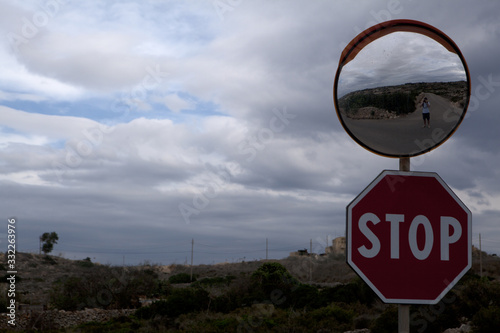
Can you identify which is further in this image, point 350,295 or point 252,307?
point 350,295

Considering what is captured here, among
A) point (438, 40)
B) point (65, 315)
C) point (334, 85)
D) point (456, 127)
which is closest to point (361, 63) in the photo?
point (334, 85)

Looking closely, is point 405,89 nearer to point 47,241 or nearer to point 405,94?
point 405,94

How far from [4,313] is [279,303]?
9.96 metres

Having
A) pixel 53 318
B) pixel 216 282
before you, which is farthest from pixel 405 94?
pixel 216 282

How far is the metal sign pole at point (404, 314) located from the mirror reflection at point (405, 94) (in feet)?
0.19

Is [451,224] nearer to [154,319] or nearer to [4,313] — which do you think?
[154,319]

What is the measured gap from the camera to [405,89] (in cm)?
328

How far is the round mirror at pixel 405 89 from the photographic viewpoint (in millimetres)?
3252

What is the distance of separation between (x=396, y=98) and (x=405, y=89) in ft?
0.26

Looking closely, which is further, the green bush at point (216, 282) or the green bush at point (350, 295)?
the green bush at point (216, 282)

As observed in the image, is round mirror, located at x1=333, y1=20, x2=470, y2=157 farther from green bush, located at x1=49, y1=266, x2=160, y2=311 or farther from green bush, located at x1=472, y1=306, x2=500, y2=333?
green bush, located at x1=49, y1=266, x2=160, y2=311

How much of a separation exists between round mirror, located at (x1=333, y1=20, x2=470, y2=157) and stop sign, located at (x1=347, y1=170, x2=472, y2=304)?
25cm

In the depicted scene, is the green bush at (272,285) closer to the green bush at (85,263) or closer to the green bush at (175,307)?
the green bush at (175,307)

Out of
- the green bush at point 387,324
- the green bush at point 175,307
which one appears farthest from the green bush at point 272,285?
the green bush at point 387,324
